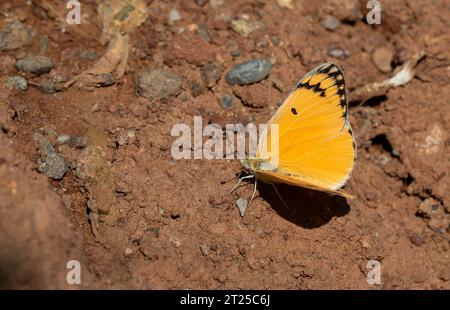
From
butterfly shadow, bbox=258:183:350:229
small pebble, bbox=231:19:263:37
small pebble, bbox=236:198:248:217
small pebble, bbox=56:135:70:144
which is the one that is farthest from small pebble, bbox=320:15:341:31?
small pebble, bbox=56:135:70:144

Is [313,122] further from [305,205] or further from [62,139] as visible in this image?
[62,139]

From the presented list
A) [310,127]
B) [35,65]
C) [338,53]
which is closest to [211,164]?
[310,127]

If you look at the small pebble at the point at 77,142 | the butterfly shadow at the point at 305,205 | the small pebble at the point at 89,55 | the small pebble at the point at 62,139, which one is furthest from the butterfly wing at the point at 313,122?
the small pebble at the point at 89,55

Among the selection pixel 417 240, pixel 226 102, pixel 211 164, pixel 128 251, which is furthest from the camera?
pixel 226 102

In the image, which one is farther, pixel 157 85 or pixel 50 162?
pixel 157 85

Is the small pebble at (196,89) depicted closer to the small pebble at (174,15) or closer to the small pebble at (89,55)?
the small pebble at (174,15)
